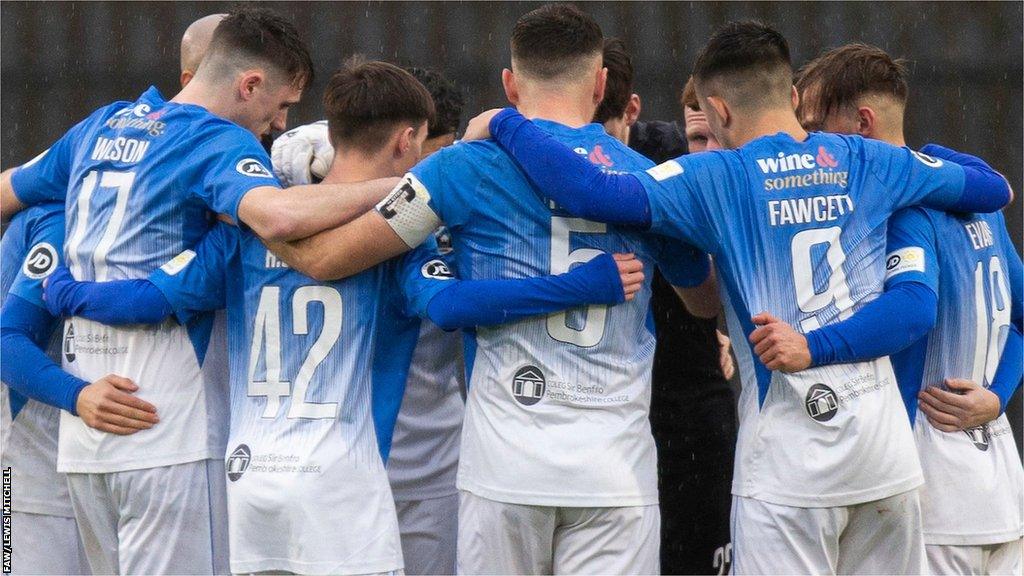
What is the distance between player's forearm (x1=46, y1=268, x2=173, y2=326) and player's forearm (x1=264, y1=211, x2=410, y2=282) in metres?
0.45

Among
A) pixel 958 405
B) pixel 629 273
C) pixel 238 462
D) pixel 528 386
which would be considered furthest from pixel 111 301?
pixel 958 405

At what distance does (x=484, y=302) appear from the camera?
3639 millimetres

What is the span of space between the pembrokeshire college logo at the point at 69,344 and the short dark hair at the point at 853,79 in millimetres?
2479

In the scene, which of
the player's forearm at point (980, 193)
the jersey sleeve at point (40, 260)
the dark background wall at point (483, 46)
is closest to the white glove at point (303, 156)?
the jersey sleeve at point (40, 260)

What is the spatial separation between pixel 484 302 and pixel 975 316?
1.54 meters

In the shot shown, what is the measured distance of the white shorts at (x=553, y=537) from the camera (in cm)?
364

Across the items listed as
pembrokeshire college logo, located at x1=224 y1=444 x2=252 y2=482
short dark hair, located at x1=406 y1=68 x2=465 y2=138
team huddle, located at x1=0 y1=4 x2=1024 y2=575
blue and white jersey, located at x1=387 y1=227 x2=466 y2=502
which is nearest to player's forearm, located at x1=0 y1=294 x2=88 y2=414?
team huddle, located at x1=0 y1=4 x2=1024 y2=575

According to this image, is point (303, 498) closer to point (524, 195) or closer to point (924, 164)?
point (524, 195)

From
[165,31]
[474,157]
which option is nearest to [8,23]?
[165,31]

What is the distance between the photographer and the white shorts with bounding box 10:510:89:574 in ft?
14.3

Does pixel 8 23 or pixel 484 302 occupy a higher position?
pixel 8 23

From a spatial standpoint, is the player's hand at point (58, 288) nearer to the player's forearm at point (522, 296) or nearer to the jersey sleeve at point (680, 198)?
the player's forearm at point (522, 296)

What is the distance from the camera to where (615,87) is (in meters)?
4.49

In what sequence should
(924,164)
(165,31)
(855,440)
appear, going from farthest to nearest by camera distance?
(165,31) < (924,164) < (855,440)
